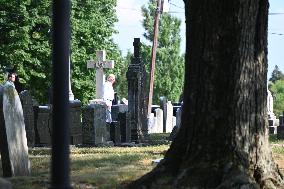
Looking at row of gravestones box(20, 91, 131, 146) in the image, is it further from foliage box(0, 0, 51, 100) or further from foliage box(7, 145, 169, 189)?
foliage box(0, 0, 51, 100)

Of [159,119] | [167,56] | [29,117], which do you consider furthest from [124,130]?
[167,56]

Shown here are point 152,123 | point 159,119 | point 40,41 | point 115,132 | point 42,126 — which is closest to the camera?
point 42,126

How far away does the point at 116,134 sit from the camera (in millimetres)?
16344

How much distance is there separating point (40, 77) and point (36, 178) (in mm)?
27748

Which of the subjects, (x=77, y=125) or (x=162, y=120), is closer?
(x=77, y=125)

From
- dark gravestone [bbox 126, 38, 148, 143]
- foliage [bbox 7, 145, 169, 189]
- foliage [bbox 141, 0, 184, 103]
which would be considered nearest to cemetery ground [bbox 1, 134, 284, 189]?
foliage [bbox 7, 145, 169, 189]

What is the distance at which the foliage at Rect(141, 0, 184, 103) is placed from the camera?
236 ft

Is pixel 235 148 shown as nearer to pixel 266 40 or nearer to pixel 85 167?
pixel 266 40

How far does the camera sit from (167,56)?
72562 millimetres

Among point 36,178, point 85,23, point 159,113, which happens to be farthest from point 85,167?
point 85,23

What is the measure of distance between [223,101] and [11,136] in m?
3.14

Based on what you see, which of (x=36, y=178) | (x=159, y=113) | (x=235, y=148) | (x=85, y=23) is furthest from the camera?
(x=85, y=23)

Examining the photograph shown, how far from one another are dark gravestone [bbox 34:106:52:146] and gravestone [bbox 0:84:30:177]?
22.5ft

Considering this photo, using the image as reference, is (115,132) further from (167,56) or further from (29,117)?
(167,56)
